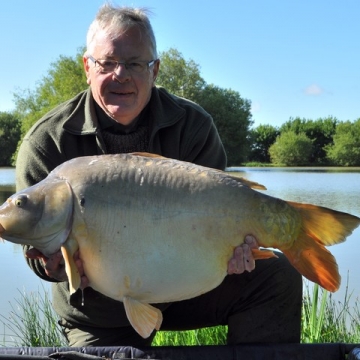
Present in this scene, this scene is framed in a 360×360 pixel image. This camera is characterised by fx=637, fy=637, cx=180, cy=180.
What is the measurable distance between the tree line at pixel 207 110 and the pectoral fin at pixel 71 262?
16309 millimetres

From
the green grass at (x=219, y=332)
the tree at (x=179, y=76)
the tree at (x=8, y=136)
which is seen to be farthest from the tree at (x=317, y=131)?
the green grass at (x=219, y=332)

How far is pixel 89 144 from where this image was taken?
1854mm

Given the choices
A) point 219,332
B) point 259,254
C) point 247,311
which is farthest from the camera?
point 219,332

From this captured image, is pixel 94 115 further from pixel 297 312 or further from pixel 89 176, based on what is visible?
pixel 297 312

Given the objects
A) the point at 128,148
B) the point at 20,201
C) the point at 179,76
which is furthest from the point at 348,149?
the point at 20,201

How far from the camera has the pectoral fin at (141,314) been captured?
1426 millimetres

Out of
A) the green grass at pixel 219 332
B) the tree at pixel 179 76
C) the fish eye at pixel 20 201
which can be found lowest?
the green grass at pixel 219 332

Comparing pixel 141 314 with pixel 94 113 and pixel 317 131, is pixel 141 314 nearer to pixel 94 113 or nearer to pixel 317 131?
pixel 94 113

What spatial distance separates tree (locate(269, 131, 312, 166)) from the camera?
1139 inches

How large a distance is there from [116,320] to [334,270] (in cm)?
65

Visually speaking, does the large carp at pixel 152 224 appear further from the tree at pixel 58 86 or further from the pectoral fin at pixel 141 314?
the tree at pixel 58 86

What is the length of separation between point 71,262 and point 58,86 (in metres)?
17.3

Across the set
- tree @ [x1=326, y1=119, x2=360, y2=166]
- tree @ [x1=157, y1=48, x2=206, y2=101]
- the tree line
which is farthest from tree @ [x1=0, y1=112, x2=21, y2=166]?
tree @ [x1=326, y1=119, x2=360, y2=166]

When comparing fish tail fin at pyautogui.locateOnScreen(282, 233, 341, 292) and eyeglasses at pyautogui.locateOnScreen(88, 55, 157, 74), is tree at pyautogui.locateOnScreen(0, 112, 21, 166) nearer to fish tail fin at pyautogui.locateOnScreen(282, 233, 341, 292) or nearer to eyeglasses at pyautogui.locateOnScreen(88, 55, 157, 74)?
eyeglasses at pyautogui.locateOnScreen(88, 55, 157, 74)
